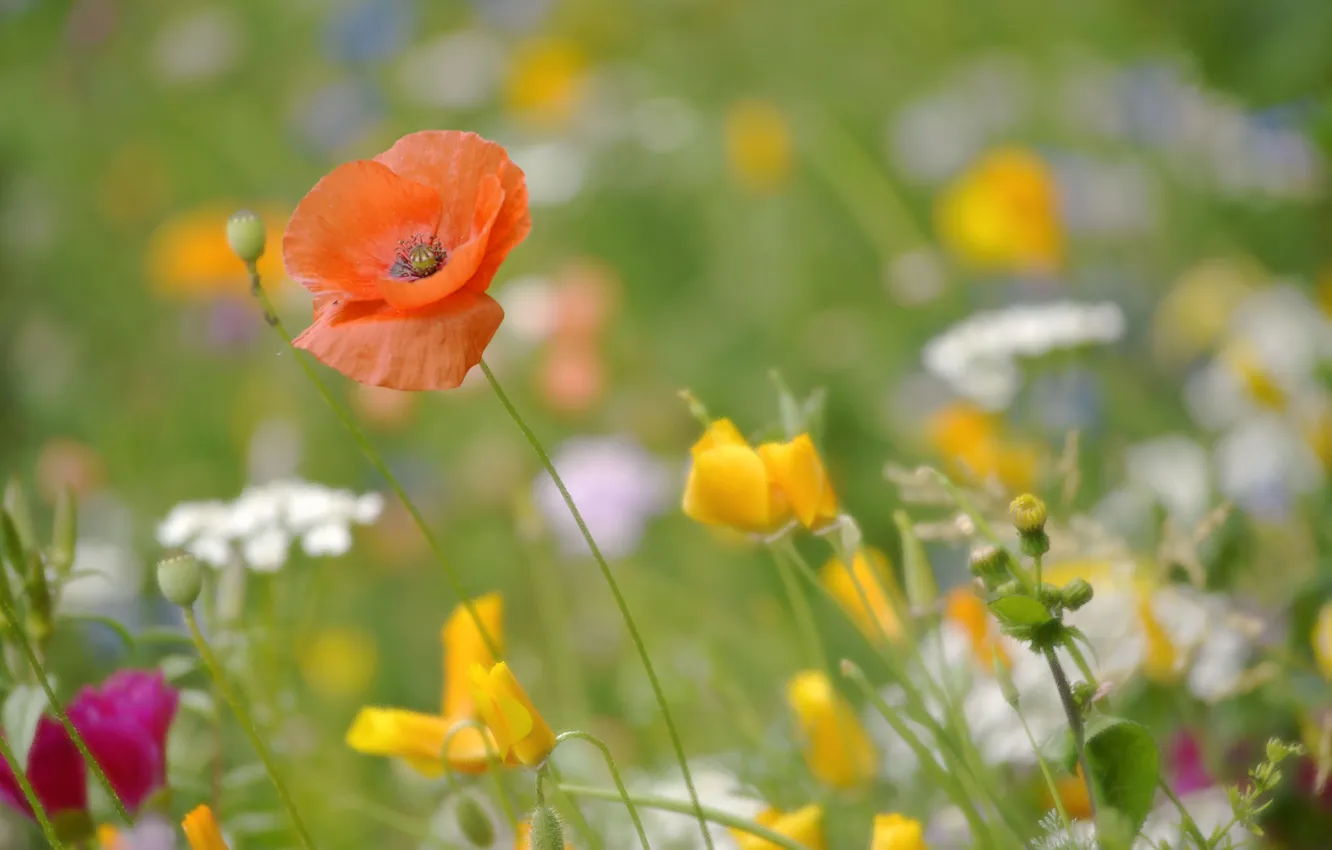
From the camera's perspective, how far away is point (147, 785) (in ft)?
1.48

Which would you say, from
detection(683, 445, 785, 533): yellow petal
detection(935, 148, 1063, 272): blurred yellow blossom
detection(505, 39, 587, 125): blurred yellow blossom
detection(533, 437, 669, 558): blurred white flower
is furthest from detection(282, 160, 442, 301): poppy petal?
detection(505, 39, 587, 125): blurred yellow blossom

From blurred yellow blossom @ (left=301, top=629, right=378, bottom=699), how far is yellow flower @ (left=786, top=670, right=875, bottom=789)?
64 centimetres

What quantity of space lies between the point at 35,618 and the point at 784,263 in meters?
1.16

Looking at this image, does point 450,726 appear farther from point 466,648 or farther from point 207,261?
point 207,261

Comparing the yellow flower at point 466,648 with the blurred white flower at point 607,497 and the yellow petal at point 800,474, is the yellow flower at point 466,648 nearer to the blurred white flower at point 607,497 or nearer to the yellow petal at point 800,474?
the yellow petal at point 800,474

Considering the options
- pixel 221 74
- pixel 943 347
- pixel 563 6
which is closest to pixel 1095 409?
pixel 943 347

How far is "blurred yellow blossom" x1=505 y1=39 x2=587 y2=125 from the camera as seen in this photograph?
1.82 meters

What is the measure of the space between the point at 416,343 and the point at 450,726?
5.9 inches

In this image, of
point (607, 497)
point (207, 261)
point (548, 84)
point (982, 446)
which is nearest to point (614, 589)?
point (982, 446)

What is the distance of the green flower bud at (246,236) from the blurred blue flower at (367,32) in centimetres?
184

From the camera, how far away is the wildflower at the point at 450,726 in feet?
1.36

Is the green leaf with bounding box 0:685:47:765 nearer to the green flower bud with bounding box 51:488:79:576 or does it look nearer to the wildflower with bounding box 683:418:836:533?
the green flower bud with bounding box 51:488:79:576

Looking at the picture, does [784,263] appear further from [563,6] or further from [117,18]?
[117,18]

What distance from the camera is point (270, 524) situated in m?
0.54
